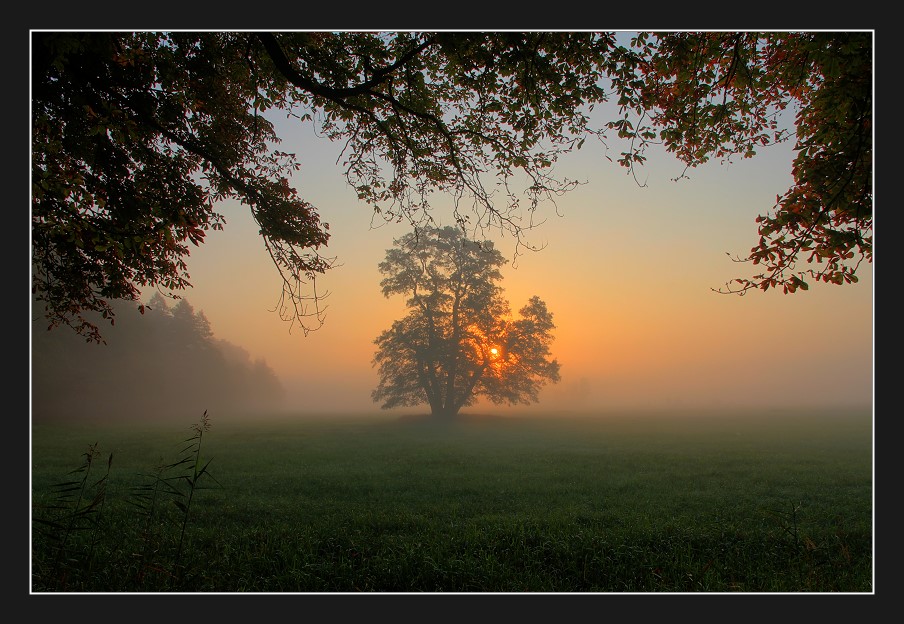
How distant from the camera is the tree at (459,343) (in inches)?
904

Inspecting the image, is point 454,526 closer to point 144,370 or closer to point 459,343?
point 459,343

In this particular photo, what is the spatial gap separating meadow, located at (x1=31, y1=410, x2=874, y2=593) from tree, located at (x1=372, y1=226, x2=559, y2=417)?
10.9 meters

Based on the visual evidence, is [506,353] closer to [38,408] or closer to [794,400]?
[794,400]

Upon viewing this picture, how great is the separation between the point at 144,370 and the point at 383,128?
34.8 m

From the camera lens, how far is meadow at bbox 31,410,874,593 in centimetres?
483

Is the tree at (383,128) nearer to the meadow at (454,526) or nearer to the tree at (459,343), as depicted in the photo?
the meadow at (454,526)

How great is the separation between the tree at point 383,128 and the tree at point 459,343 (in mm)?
12371

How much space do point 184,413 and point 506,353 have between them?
29908 millimetres

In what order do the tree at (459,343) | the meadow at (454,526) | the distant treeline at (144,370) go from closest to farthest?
the meadow at (454,526)
the tree at (459,343)
the distant treeline at (144,370)

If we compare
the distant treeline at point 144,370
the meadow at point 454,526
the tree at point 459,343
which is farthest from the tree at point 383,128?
the distant treeline at point 144,370

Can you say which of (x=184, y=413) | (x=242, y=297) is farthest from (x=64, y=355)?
(x=242, y=297)

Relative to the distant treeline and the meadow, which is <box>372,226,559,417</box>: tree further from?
the distant treeline

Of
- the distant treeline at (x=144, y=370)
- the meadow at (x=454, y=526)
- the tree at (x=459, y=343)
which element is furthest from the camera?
the distant treeline at (x=144, y=370)

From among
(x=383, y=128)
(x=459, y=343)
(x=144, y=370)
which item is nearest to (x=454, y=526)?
(x=383, y=128)
